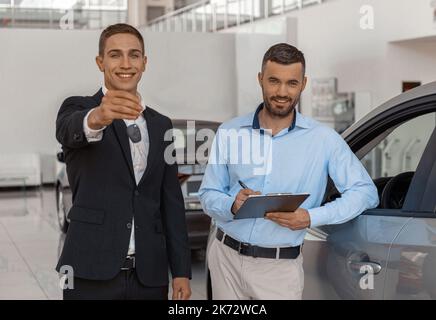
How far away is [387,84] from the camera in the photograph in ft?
33.1

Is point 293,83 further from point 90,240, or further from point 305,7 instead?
point 305,7

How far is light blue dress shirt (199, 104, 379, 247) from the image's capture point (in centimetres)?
266

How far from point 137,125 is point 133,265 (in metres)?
0.46

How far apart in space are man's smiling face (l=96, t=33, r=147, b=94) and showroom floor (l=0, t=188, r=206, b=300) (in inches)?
133

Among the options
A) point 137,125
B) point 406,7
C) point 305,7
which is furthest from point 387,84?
point 137,125

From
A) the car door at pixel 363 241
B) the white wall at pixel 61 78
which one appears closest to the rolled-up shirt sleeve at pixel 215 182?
the car door at pixel 363 241

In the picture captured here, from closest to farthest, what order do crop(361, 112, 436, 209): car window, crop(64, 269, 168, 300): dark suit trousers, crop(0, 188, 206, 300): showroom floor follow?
crop(64, 269, 168, 300): dark suit trousers < crop(0, 188, 206, 300): showroom floor < crop(361, 112, 436, 209): car window

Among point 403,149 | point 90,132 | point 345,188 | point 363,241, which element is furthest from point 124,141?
point 403,149

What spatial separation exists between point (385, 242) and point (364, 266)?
129 millimetres

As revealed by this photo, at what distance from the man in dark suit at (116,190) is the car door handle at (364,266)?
2.40 feet

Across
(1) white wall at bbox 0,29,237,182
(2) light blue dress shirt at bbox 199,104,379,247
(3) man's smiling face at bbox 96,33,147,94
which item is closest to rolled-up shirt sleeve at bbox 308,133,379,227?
(2) light blue dress shirt at bbox 199,104,379,247

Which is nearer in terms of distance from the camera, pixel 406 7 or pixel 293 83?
pixel 293 83

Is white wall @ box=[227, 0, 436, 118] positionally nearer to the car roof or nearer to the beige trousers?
the car roof

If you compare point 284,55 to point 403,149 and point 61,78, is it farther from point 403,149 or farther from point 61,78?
point 61,78
